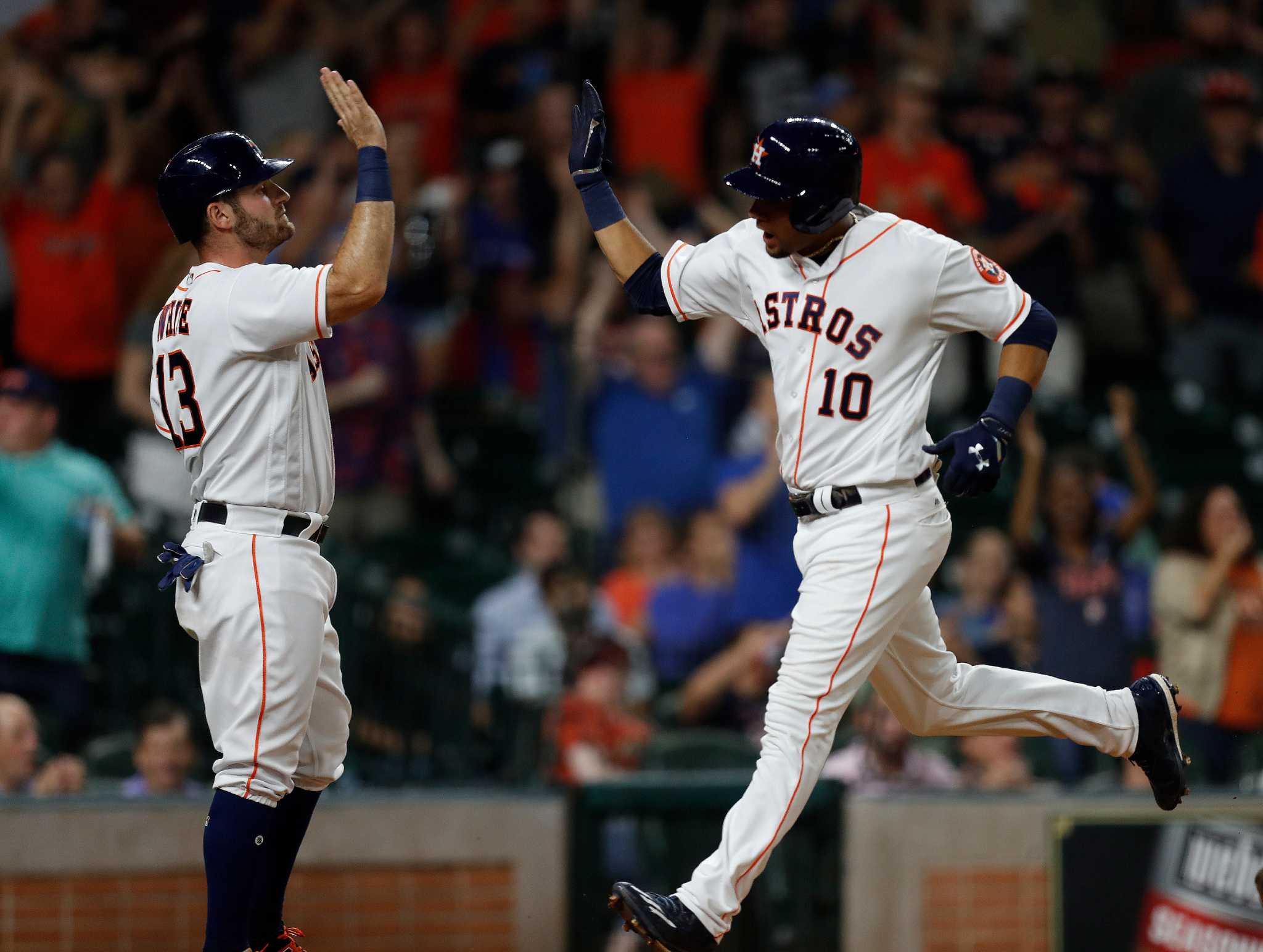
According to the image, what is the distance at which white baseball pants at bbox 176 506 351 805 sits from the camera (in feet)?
13.0

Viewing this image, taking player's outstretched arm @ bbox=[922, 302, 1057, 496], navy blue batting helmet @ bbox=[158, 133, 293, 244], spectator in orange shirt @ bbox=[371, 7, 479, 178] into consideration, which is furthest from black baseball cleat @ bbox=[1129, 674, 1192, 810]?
spectator in orange shirt @ bbox=[371, 7, 479, 178]

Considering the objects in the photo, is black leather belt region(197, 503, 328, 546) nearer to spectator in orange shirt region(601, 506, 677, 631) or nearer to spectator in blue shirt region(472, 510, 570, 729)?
spectator in blue shirt region(472, 510, 570, 729)

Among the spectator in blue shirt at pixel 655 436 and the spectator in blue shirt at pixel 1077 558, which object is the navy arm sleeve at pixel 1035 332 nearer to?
the spectator in blue shirt at pixel 1077 558

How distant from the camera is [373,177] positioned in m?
4.12

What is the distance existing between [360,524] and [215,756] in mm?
1749

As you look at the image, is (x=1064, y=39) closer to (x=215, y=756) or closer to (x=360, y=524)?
(x=360, y=524)

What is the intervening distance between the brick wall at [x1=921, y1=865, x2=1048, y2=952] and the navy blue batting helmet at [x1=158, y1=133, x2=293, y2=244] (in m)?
3.25

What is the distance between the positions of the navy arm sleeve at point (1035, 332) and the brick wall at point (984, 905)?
238cm

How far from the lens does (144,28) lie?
9.21m

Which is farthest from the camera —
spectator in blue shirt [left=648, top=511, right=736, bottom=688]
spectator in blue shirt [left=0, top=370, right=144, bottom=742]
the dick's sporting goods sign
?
spectator in blue shirt [left=648, top=511, right=736, bottom=688]

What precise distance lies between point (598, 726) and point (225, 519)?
115 inches

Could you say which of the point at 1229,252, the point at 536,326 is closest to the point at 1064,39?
the point at 1229,252

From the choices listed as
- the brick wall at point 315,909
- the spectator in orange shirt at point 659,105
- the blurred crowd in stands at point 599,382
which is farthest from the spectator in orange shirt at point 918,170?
the brick wall at point 315,909

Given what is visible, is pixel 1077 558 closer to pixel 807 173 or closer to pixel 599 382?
pixel 599 382
